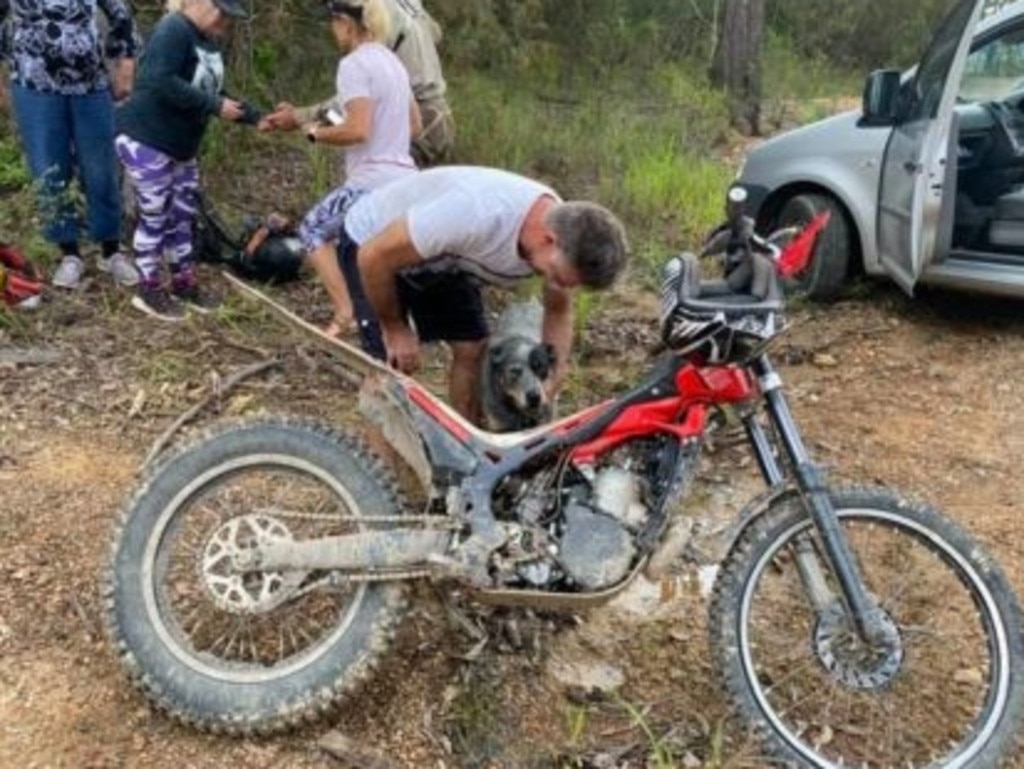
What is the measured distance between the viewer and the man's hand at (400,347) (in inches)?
151

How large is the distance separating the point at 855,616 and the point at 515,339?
162 centimetres

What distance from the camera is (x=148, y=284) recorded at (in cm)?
575

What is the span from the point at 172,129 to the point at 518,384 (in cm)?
244

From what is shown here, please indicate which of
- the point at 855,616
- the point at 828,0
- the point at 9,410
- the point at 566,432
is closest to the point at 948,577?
the point at 855,616

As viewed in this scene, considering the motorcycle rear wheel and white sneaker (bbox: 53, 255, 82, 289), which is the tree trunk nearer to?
white sneaker (bbox: 53, 255, 82, 289)

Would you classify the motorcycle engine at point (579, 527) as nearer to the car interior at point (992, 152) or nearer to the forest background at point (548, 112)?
the car interior at point (992, 152)

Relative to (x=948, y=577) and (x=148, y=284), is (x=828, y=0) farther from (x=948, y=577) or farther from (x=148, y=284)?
(x=948, y=577)

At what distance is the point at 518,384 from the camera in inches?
154

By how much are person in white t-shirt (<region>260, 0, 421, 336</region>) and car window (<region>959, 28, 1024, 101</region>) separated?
315 centimetres

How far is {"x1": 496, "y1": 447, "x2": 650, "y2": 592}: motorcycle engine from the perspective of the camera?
10.3ft

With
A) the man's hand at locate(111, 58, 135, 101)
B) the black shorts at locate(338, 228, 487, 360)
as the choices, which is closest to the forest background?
the man's hand at locate(111, 58, 135, 101)

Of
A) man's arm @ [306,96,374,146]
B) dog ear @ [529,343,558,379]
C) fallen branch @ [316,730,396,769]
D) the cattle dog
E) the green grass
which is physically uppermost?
man's arm @ [306,96,374,146]

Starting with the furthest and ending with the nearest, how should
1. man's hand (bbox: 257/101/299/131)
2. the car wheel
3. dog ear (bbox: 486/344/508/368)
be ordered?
the car wheel
man's hand (bbox: 257/101/299/131)
dog ear (bbox: 486/344/508/368)

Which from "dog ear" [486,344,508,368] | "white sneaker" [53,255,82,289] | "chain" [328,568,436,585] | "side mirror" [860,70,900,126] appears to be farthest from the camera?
"side mirror" [860,70,900,126]
